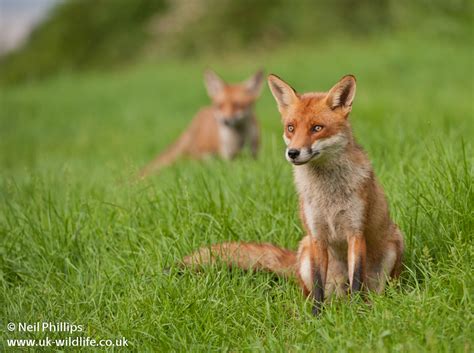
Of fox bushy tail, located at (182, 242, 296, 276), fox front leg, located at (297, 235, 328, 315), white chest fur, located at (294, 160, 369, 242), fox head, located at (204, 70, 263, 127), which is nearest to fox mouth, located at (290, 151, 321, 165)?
white chest fur, located at (294, 160, 369, 242)

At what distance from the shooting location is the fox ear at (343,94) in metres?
4.26

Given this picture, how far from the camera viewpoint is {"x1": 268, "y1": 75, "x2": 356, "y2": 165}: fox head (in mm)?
4113

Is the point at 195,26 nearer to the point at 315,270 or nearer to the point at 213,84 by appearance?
the point at 213,84

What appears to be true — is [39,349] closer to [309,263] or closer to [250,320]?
[250,320]

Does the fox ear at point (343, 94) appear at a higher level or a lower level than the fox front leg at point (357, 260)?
higher

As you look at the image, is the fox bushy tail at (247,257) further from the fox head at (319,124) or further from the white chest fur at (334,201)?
the fox head at (319,124)

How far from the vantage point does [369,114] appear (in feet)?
31.8

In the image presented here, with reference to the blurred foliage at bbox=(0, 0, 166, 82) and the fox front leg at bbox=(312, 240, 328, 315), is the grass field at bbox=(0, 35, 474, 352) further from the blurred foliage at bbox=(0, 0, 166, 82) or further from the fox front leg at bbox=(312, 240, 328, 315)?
the blurred foliage at bbox=(0, 0, 166, 82)

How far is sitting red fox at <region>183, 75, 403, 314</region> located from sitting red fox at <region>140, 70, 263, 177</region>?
505cm

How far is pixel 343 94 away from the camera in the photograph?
4336 millimetres

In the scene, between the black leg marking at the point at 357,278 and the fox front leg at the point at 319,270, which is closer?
the black leg marking at the point at 357,278

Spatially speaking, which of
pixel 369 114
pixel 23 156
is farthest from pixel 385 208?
pixel 23 156

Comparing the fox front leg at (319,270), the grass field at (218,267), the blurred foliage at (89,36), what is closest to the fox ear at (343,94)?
the grass field at (218,267)

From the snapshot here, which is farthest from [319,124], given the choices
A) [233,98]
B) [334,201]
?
[233,98]
